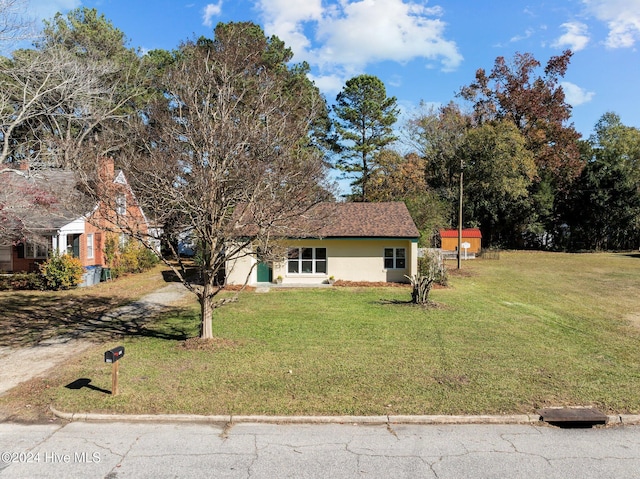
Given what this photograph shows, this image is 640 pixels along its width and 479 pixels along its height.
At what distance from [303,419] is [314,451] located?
979 millimetres

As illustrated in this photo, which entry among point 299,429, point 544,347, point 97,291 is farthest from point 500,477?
point 97,291

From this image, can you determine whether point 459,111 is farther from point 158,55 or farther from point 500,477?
point 500,477

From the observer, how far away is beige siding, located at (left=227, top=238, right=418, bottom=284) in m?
23.6

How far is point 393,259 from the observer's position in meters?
24.0

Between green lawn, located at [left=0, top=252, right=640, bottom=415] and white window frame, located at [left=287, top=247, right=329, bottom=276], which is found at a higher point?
white window frame, located at [left=287, top=247, right=329, bottom=276]

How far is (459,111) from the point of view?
4853 centimetres

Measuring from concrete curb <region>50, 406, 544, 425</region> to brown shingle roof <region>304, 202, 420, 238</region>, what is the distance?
14.6 m

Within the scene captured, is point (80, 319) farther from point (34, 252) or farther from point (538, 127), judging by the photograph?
point (538, 127)

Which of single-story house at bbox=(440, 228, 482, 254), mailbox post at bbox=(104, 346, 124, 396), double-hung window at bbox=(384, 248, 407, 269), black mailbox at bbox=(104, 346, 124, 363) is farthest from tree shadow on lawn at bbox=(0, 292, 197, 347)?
single-story house at bbox=(440, 228, 482, 254)

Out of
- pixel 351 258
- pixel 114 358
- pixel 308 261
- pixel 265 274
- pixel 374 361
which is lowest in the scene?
pixel 374 361

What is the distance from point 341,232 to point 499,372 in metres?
14.4

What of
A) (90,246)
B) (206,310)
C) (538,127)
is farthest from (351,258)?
(538,127)

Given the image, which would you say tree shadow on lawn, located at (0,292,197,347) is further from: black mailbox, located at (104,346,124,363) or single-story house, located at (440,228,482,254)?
single-story house, located at (440,228,482,254)

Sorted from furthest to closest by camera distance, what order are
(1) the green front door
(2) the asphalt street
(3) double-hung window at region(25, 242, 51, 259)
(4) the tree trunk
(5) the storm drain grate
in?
1. (3) double-hung window at region(25, 242, 51, 259)
2. (1) the green front door
3. (4) the tree trunk
4. (5) the storm drain grate
5. (2) the asphalt street
